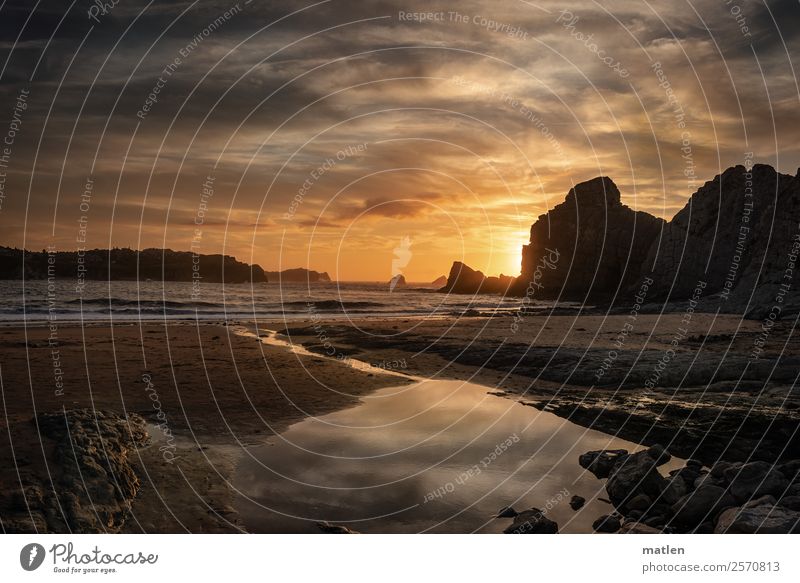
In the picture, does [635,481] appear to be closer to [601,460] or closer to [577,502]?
[577,502]

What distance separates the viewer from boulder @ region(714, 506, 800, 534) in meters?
8.95

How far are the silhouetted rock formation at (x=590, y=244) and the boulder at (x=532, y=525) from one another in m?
127

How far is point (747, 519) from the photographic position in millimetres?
9258

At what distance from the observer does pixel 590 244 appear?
15512 cm

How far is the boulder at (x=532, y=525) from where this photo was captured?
9.95 meters

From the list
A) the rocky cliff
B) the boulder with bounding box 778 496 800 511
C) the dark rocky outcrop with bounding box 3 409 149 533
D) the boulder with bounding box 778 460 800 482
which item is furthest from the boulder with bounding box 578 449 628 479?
the rocky cliff

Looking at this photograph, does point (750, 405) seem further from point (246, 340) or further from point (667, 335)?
point (246, 340)

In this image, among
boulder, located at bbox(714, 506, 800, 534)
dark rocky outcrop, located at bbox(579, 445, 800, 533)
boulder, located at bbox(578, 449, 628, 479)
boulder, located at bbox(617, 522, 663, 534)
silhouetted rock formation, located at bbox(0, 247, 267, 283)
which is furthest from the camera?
silhouetted rock formation, located at bbox(0, 247, 267, 283)

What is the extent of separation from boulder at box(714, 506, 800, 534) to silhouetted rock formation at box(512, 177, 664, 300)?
127 meters

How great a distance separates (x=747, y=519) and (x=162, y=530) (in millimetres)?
10396

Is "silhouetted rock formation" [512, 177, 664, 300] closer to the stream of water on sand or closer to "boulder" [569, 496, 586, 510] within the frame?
the stream of water on sand

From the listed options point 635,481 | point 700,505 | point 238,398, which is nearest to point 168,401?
point 238,398

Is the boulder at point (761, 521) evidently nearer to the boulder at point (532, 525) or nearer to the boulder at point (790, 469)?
the boulder at point (790, 469)

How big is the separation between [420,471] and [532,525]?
3664 millimetres
